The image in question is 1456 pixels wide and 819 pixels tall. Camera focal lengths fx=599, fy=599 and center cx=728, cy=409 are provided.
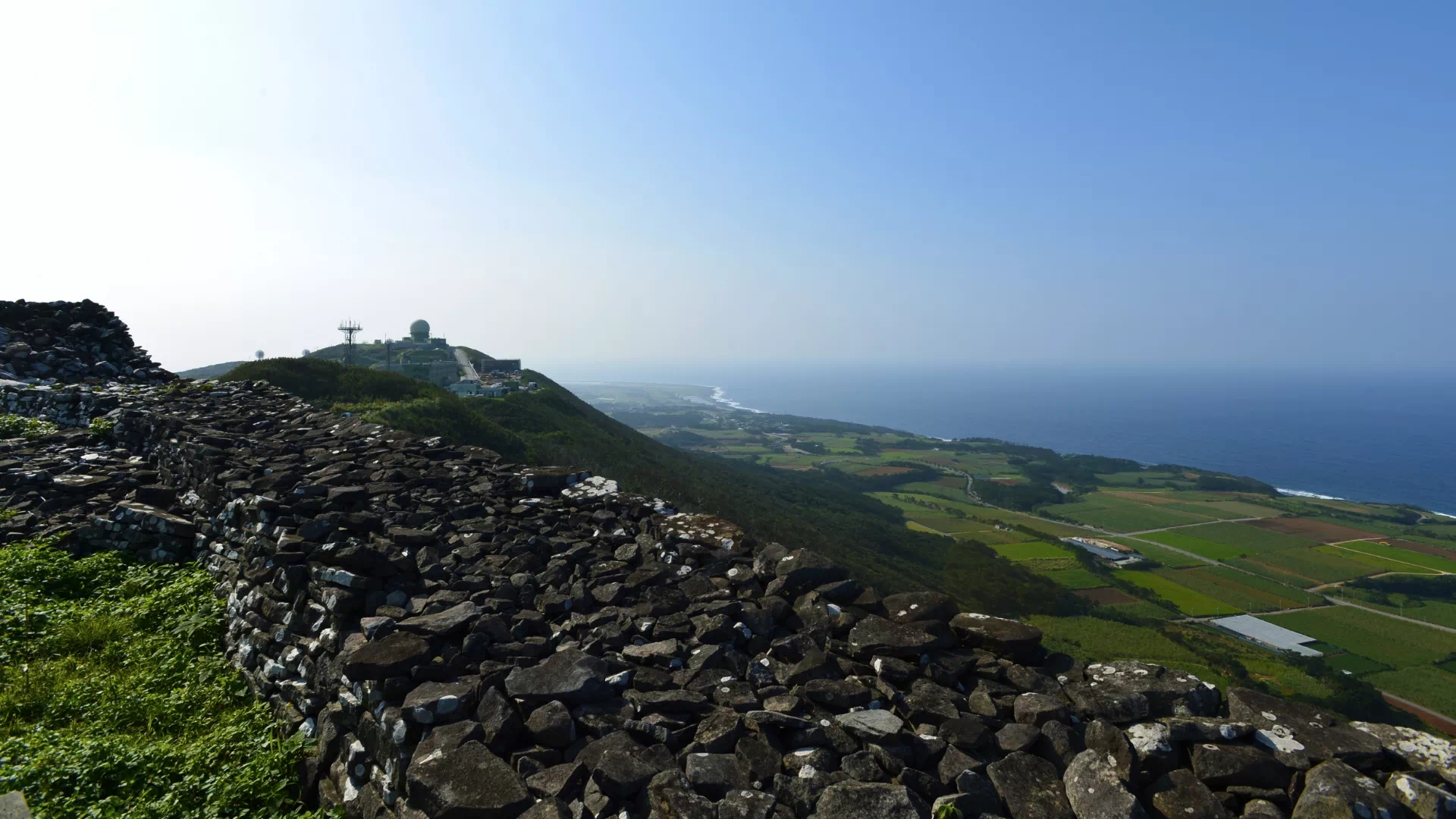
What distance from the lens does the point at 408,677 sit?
5.41m

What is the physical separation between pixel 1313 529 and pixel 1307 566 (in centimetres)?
2644

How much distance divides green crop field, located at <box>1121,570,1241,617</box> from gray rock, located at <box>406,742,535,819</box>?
7363 centimetres

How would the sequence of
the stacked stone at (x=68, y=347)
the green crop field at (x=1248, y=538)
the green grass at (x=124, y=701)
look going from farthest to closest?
the green crop field at (x=1248, y=538), the stacked stone at (x=68, y=347), the green grass at (x=124, y=701)

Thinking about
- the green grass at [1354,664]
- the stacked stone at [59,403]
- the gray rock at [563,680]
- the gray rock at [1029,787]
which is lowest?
the green grass at [1354,664]

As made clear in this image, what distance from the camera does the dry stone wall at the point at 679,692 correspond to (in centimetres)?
412

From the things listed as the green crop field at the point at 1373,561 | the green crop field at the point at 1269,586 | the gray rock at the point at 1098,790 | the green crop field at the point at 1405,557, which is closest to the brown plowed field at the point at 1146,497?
the green crop field at the point at 1405,557

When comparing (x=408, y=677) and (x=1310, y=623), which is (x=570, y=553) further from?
(x=1310, y=623)

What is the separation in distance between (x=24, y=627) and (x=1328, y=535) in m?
134

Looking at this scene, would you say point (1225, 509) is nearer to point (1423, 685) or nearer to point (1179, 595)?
point (1179, 595)

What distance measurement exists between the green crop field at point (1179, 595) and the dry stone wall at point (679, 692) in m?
70.2

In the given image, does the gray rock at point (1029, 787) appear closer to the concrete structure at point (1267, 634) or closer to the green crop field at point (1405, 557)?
the concrete structure at point (1267, 634)

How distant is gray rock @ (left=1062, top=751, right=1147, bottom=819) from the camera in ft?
12.7

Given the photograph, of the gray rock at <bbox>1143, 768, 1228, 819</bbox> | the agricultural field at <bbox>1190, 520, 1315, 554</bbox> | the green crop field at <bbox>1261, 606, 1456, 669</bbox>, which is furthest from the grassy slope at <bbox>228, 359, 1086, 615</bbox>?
the agricultural field at <bbox>1190, 520, 1315, 554</bbox>

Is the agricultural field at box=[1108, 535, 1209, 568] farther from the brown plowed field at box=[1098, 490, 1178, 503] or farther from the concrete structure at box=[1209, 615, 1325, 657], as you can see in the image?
the brown plowed field at box=[1098, 490, 1178, 503]
